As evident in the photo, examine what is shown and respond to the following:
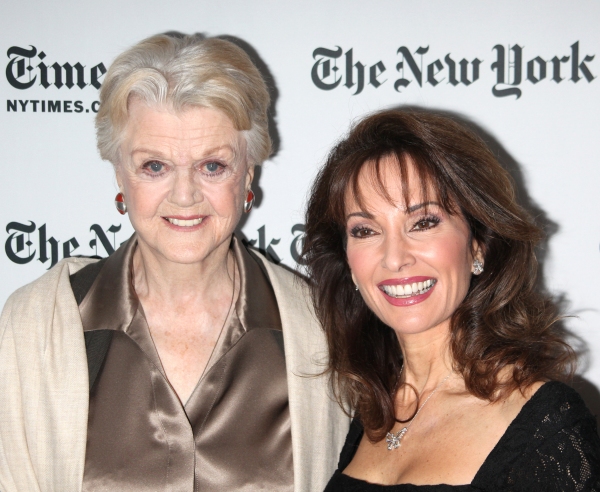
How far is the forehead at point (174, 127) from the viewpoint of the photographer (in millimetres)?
1910

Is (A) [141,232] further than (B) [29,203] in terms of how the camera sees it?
No

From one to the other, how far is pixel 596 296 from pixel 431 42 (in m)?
1.06

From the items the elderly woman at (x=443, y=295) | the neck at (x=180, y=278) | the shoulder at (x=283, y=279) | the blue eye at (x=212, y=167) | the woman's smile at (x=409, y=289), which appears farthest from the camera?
the shoulder at (x=283, y=279)

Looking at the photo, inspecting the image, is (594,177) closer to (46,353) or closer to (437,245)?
(437,245)

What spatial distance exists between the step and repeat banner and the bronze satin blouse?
2.07 feet

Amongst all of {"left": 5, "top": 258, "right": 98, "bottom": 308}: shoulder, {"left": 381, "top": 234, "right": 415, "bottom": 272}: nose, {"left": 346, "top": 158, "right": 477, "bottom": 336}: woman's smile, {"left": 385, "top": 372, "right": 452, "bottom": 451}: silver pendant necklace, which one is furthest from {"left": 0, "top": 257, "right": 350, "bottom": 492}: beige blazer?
{"left": 381, "top": 234, "right": 415, "bottom": 272}: nose

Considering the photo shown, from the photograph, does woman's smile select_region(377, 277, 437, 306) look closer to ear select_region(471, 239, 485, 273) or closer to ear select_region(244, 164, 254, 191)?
ear select_region(471, 239, 485, 273)

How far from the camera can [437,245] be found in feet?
5.65

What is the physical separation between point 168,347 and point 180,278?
7.9 inches

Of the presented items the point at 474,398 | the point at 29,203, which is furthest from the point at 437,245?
the point at 29,203

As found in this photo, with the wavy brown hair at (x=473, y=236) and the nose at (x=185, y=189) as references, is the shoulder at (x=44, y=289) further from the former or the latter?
the wavy brown hair at (x=473, y=236)

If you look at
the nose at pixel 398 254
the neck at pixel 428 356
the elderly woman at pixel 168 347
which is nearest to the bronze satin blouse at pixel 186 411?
the elderly woman at pixel 168 347

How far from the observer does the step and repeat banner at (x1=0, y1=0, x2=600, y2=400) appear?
2.50 m

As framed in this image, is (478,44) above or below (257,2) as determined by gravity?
below
